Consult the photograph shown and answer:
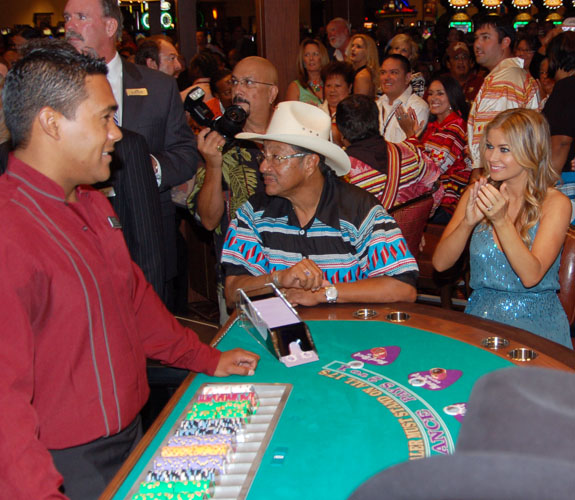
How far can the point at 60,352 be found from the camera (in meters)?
1.40

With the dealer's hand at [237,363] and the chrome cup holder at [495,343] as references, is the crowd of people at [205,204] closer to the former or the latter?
the dealer's hand at [237,363]

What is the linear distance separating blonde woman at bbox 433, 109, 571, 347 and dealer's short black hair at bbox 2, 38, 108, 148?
5.17 ft

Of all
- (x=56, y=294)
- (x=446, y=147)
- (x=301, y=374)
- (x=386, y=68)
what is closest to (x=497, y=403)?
(x=56, y=294)

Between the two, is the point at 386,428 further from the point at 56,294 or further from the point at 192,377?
the point at 56,294

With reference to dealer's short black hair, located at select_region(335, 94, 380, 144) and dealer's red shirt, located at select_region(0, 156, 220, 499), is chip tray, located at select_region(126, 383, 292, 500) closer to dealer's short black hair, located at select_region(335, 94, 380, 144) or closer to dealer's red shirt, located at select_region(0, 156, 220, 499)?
dealer's red shirt, located at select_region(0, 156, 220, 499)

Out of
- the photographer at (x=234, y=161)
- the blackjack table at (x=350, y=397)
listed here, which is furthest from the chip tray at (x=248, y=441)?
the photographer at (x=234, y=161)

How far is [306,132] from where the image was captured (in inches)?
101

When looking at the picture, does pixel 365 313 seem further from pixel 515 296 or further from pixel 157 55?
pixel 157 55

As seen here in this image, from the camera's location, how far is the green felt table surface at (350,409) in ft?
4.45

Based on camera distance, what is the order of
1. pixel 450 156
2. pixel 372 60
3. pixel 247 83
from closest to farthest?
pixel 247 83, pixel 450 156, pixel 372 60

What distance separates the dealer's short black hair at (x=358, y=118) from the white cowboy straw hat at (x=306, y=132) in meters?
1.04

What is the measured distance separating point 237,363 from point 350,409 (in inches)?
14.6

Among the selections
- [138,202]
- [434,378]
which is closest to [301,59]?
[138,202]

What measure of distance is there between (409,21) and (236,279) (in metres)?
18.1
